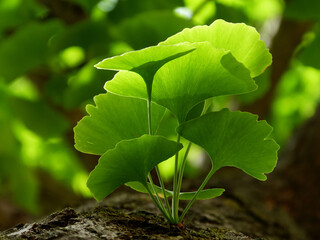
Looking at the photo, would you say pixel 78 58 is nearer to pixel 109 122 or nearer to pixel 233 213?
pixel 233 213

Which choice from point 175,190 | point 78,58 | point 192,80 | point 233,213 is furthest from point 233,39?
point 78,58

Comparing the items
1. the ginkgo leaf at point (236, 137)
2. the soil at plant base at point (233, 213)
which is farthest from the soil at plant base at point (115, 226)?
the ginkgo leaf at point (236, 137)

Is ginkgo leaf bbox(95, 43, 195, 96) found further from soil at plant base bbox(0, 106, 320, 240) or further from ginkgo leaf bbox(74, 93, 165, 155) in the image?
soil at plant base bbox(0, 106, 320, 240)

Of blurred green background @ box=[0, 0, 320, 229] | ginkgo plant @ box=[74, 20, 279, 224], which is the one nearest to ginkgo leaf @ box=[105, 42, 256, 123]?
ginkgo plant @ box=[74, 20, 279, 224]

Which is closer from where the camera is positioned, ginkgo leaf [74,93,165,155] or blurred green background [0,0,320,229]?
ginkgo leaf [74,93,165,155]

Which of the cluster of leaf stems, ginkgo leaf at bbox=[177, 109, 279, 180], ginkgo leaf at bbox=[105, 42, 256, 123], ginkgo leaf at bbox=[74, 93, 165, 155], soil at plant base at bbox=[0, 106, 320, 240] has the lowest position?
soil at plant base at bbox=[0, 106, 320, 240]

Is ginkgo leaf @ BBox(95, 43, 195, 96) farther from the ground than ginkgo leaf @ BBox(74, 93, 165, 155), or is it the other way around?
ginkgo leaf @ BBox(95, 43, 195, 96)

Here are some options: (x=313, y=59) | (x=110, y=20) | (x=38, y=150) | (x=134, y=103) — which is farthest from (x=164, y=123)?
(x=38, y=150)

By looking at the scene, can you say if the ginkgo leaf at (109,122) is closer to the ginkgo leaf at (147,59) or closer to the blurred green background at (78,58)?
the ginkgo leaf at (147,59)
